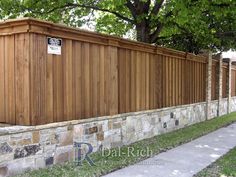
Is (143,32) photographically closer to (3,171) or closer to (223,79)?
(223,79)

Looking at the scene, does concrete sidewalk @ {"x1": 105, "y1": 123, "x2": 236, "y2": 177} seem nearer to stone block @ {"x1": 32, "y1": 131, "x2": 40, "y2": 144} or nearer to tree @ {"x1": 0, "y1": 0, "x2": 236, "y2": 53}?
stone block @ {"x1": 32, "y1": 131, "x2": 40, "y2": 144}

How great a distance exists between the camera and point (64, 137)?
6855mm

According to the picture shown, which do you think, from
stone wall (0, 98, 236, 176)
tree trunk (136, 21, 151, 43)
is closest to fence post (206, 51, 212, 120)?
tree trunk (136, 21, 151, 43)

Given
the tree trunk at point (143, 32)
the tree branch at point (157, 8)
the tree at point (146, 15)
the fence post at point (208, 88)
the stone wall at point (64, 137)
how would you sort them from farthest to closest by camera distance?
the fence post at point (208, 88)
the tree trunk at point (143, 32)
the tree branch at point (157, 8)
the tree at point (146, 15)
the stone wall at point (64, 137)

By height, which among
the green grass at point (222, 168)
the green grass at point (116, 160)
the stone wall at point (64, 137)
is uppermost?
the stone wall at point (64, 137)

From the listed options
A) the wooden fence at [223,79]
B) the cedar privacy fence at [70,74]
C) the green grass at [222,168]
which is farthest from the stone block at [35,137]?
the wooden fence at [223,79]

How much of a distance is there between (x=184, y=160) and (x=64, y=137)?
246 centimetres

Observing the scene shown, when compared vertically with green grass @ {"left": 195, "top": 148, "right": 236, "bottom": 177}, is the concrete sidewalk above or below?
above

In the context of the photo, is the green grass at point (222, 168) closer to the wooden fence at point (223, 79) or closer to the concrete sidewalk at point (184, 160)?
the concrete sidewalk at point (184, 160)

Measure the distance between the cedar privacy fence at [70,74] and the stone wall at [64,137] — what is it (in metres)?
0.17

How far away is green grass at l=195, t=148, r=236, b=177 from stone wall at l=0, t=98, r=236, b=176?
2.30 metres

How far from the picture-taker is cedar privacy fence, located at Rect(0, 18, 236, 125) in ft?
20.4

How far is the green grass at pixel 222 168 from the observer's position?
6473mm

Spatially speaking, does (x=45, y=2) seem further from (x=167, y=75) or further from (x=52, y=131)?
(x=52, y=131)
